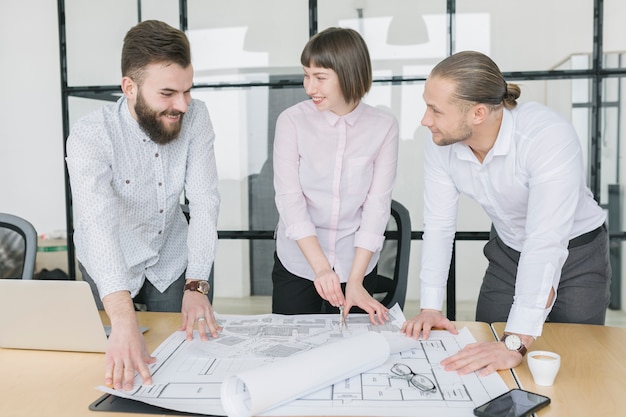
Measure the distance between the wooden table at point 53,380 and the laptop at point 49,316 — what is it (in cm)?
3

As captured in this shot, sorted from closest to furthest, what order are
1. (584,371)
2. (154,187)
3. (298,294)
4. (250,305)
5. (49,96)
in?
(584,371) → (154,187) → (298,294) → (250,305) → (49,96)

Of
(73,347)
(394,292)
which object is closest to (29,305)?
(73,347)

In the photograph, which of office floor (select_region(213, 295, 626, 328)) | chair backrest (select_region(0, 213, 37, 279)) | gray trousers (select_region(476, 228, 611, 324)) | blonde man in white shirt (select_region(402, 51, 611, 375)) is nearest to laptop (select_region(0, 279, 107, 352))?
chair backrest (select_region(0, 213, 37, 279))

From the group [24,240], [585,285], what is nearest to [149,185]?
[24,240]

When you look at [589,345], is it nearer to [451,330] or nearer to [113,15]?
[451,330]

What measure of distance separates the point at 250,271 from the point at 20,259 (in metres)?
1.58

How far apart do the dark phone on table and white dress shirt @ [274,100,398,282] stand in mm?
949

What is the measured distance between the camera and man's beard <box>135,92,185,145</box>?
6.16ft

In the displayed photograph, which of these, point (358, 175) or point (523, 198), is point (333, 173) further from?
point (523, 198)

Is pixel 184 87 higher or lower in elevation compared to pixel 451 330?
higher

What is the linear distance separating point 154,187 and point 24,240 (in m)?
0.51

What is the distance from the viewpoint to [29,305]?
1.48m

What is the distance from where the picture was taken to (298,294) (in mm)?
2258

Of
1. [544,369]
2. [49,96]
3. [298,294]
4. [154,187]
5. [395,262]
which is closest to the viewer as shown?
[544,369]
